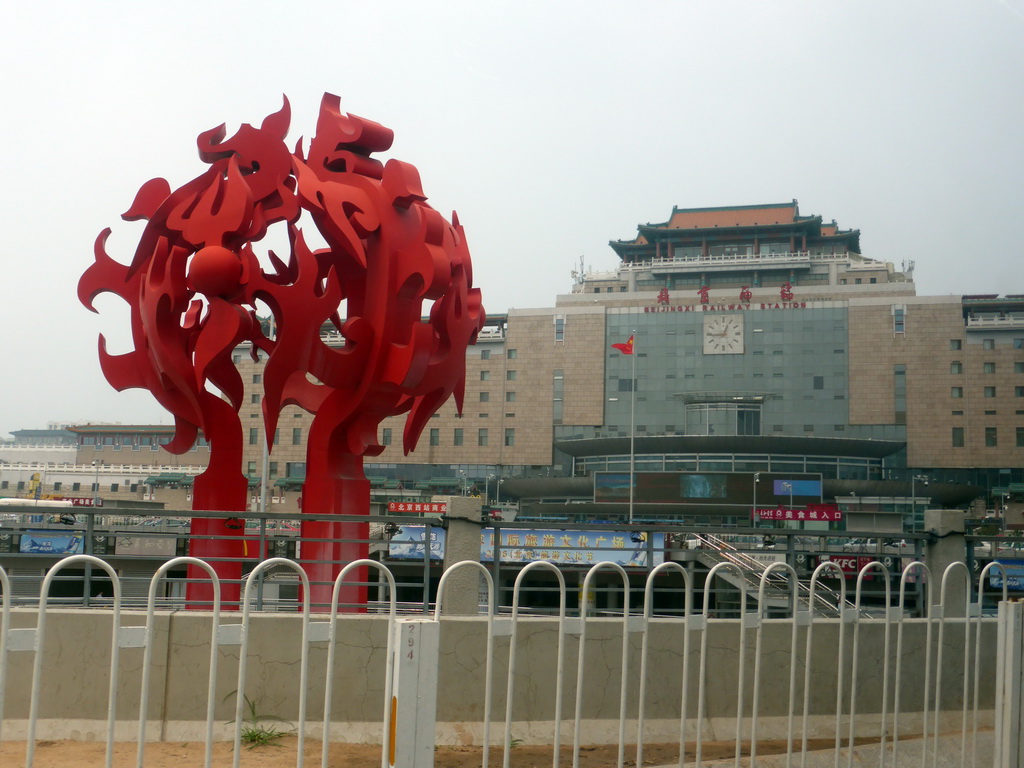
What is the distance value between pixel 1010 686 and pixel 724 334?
72.7 metres

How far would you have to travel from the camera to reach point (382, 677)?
25.0ft

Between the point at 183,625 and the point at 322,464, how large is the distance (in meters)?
5.17

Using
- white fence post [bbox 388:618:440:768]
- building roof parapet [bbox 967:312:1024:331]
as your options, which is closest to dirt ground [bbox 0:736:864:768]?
white fence post [bbox 388:618:440:768]

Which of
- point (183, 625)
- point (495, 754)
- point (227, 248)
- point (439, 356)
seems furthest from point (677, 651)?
point (227, 248)

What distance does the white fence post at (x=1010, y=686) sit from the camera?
5289 millimetres

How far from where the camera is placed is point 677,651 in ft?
26.0

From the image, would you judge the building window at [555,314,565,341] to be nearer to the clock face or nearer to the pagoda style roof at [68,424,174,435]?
the clock face

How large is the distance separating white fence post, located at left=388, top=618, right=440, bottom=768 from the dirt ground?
308 centimetres

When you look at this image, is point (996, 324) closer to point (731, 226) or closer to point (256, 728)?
point (731, 226)

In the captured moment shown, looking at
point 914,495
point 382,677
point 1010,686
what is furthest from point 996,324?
point 1010,686

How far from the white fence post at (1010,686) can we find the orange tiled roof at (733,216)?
89627mm

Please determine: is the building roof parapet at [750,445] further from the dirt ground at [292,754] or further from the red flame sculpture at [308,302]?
the dirt ground at [292,754]

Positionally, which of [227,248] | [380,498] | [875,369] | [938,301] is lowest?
[380,498]

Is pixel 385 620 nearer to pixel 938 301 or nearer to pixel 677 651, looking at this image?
pixel 677 651
